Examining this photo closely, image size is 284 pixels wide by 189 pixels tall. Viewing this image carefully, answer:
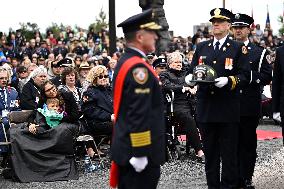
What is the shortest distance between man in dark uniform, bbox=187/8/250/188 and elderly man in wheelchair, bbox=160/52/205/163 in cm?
310

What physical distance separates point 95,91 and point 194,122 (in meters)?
1.72

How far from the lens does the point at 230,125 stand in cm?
705

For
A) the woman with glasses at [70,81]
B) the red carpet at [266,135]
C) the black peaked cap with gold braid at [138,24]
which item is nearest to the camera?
the black peaked cap with gold braid at [138,24]

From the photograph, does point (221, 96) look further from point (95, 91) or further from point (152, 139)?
point (95, 91)

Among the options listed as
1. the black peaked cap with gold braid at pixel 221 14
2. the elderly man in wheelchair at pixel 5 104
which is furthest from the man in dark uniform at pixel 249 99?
the elderly man in wheelchair at pixel 5 104

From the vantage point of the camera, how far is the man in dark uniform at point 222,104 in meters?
Result: 7.03

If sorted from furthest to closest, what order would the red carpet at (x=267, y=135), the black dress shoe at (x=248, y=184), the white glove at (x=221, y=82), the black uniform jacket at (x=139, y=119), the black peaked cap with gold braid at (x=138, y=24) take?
the red carpet at (x=267, y=135)
the black dress shoe at (x=248, y=184)
the white glove at (x=221, y=82)
the black peaked cap with gold braid at (x=138, y=24)
the black uniform jacket at (x=139, y=119)

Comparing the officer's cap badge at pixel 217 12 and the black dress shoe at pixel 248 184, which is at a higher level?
the officer's cap badge at pixel 217 12

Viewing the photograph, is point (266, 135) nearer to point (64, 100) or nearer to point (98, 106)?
point (98, 106)

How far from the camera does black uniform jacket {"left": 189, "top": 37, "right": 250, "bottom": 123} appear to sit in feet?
23.0

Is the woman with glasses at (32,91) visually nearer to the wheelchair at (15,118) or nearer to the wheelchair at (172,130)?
the wheelchair at (15,118)

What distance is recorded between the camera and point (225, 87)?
6969 mm

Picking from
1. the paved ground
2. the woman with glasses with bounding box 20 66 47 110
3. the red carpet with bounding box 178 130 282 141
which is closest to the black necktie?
the paved ground

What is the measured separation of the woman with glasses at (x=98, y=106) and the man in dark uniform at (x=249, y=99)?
282 cm
